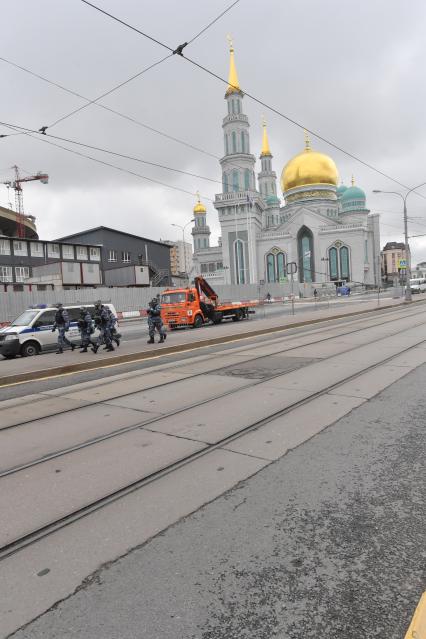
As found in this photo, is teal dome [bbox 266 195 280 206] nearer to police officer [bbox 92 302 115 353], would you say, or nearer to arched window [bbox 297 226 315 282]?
arched window [bbox 297 226 315 282]

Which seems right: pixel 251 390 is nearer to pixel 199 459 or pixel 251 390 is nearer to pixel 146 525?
pixel 199 459

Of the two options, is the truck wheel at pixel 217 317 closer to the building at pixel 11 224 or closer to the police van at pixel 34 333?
the police van at pixel 34 333

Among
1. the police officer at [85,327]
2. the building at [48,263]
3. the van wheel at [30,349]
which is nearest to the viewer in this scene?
the police officer at [85,327]

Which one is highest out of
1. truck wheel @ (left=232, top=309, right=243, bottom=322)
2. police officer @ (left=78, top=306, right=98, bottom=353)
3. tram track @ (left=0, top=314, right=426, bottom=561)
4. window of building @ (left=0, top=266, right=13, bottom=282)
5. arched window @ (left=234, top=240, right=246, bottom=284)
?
arched window @ (left=234, top=240, right=246, bottom=284)

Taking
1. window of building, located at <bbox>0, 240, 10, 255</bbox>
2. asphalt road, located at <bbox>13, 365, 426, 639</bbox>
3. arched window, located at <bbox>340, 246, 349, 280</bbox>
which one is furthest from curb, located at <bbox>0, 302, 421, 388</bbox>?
arched window, located at <bbox>340, 246, 349, 280</bbox>

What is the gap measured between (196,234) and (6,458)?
102158mm

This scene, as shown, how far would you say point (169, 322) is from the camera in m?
23.3

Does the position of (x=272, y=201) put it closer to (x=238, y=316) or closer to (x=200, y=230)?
(x=200, y=230)

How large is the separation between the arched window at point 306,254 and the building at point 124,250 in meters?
25.8

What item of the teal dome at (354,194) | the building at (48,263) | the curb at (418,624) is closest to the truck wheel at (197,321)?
the curb at (418,624)

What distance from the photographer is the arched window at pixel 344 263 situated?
80.9m

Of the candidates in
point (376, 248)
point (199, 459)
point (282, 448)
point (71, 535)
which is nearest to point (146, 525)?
point (71, 535)

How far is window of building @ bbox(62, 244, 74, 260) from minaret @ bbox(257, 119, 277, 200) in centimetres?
5394

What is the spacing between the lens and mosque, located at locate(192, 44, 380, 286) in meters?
77.8
